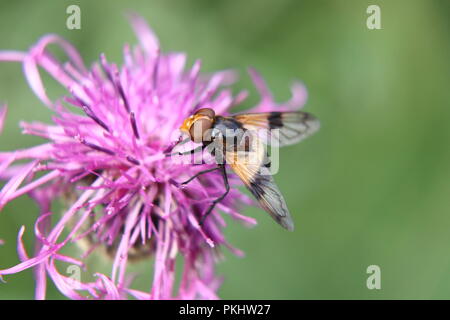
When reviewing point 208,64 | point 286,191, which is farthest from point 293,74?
point 286,191

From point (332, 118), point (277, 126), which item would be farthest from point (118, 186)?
point (332, 118)

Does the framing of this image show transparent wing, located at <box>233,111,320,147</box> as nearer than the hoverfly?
No

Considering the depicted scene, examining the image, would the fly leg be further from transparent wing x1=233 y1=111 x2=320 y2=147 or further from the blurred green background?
the blurred green background

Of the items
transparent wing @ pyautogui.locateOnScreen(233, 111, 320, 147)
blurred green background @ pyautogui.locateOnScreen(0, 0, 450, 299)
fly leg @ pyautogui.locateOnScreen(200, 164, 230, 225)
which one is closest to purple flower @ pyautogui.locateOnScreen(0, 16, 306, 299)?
fly leg @ pyautogui.locateOnScreen(200, 164, 230, 225)

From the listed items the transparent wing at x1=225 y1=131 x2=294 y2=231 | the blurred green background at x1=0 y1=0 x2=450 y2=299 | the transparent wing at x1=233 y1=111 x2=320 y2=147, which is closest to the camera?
the transparent wing at x1=225 y1=131 x2=294 y2=231

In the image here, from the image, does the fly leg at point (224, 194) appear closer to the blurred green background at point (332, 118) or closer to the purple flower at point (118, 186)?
the purple flower at point (118, 186)
